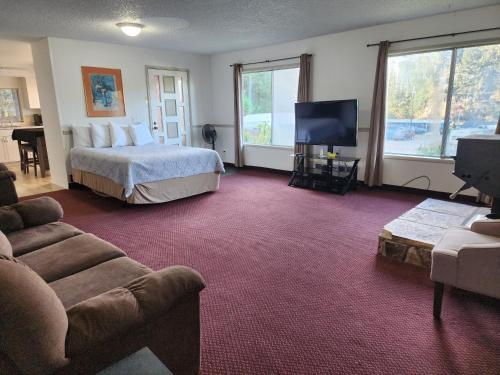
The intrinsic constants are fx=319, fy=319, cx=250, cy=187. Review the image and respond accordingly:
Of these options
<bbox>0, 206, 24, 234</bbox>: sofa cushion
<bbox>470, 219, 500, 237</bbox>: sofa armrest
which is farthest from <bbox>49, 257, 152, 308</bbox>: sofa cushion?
<bbox>470, 219, 500, 237</bbox>: sofa armrest

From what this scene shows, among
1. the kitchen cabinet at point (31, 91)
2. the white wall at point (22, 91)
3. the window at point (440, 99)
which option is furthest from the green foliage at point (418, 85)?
the white wall at point (22, 91)

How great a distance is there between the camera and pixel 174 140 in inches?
276

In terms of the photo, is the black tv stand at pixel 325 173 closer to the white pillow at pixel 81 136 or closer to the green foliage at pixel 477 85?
the green foliage at pixel 477 85

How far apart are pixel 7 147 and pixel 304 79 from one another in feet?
25.5

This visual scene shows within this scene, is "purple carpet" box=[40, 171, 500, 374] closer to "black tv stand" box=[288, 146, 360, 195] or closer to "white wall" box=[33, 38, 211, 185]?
"black tv stand" box=[288, 146, 360, 195]

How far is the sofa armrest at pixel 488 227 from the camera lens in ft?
7.07

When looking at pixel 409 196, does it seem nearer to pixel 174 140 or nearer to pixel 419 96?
pixel 419 96

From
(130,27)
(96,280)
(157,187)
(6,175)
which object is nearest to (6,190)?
(6,175)

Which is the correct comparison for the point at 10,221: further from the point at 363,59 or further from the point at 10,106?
the point at 10,106

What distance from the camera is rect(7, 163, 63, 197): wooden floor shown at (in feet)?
17.6

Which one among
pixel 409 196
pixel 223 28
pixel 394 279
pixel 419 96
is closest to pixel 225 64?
pixel 223 28

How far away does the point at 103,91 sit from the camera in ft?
18.9

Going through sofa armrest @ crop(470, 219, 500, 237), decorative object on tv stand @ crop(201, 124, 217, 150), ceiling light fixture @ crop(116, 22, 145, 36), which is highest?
ceiling light fixture @ crop(116, 22, 145, 36)

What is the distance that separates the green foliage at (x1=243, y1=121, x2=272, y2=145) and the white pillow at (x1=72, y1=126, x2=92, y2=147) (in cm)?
314
